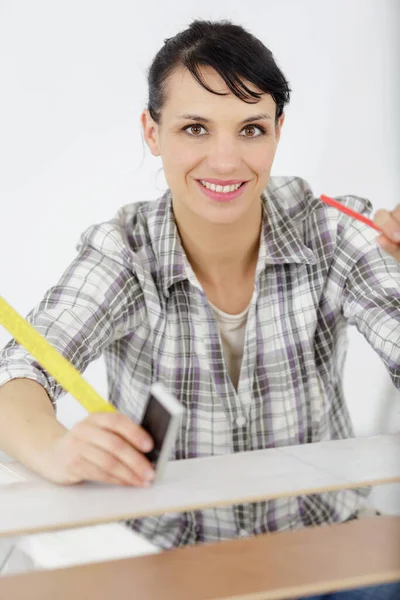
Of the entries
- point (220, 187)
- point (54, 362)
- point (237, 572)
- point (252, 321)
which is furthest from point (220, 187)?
point (237, 572)

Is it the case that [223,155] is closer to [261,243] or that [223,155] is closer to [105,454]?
[261,243]

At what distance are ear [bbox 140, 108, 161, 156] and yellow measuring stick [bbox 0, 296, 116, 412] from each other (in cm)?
44

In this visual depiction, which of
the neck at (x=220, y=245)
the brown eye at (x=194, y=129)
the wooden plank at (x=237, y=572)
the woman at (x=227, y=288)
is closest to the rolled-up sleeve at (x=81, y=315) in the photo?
the woman at (x=227, y=288)

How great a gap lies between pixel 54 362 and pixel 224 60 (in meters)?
0.48

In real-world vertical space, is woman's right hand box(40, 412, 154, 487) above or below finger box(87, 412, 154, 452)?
below

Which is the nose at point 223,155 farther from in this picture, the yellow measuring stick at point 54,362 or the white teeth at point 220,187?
the yellow measuring stick at point 54,362

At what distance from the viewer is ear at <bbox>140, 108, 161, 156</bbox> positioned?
1.09 metres

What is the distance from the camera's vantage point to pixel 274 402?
112 centimetres

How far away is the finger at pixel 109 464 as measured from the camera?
26.2 inches

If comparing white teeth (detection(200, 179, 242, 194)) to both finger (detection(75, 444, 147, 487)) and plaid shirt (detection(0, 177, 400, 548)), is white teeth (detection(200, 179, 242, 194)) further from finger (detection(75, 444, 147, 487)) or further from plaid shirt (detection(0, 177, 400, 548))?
finger (detection(75, 444, 147, 487))

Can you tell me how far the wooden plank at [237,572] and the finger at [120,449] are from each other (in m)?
0.10

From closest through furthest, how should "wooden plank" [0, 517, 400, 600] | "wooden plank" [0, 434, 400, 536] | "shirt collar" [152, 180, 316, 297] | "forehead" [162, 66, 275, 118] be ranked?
1. "wooden plank" [0, 517, 400, 600]
2. "wooden plank" [0, 434, 400, 536]
3. "forehead" [162, 66, 275, 118]
4. "shirt collar" [152, 180, 316, 297]

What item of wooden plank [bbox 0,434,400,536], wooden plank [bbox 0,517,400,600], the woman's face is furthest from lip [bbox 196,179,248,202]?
wooden plank [bbox 0,517,400,600]

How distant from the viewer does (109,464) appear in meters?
0.67
